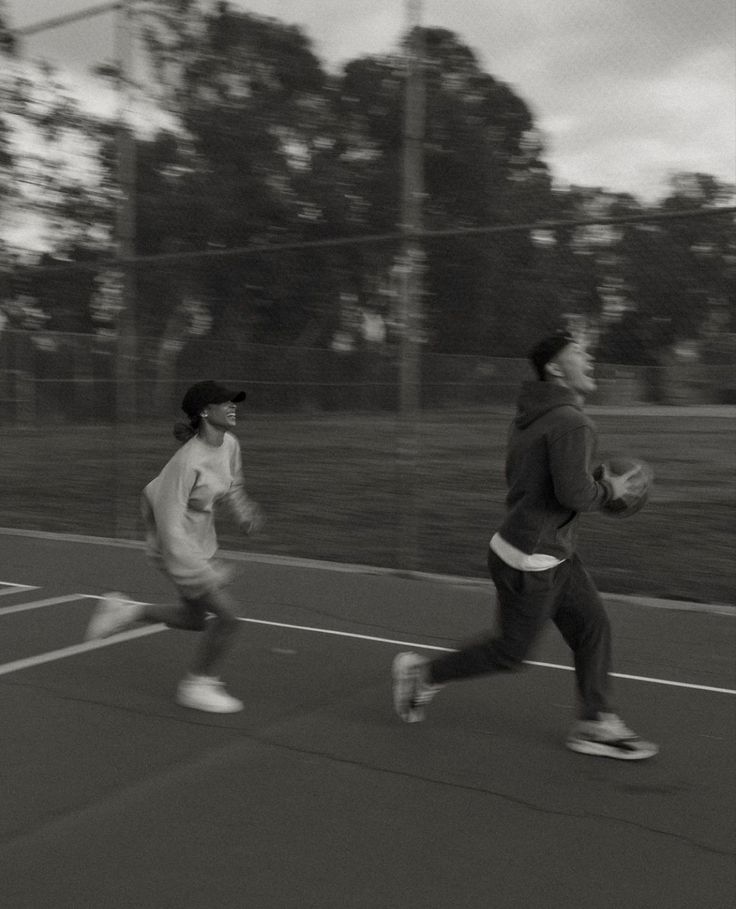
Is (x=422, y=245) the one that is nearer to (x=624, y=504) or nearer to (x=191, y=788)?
(x=624, y=504)

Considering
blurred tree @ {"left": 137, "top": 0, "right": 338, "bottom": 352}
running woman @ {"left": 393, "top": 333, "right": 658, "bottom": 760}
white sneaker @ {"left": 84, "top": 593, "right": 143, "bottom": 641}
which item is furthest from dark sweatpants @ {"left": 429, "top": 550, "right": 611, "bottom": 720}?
blurred tree @ {"left": 137, "top": 0, "right": 338, "bottom": 352}

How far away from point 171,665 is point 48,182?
21.5 ft

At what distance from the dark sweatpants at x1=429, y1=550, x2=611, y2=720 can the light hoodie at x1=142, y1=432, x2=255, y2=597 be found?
4.07ft

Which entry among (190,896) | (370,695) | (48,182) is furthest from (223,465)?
(48,182)

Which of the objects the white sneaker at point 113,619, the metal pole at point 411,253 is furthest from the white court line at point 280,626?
the metal pole at point 411,253

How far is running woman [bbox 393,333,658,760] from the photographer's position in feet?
14.2

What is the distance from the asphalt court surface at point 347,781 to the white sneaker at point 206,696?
0.19 feet

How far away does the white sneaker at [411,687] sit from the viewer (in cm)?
482

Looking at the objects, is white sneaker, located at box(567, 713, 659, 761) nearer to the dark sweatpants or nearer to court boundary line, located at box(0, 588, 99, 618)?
the dark sweatpants

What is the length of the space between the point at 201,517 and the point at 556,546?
1.59 metres

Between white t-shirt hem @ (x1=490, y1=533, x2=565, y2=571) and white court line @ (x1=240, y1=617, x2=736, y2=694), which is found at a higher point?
white t-shirt hem @ (x1=490, y1=533, x2=565, y2=571)

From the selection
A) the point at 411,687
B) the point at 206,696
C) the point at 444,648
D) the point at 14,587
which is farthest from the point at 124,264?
the point at 411,687

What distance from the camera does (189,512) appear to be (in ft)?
16.7

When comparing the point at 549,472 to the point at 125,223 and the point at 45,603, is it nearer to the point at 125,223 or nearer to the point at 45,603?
the point at 45,603
